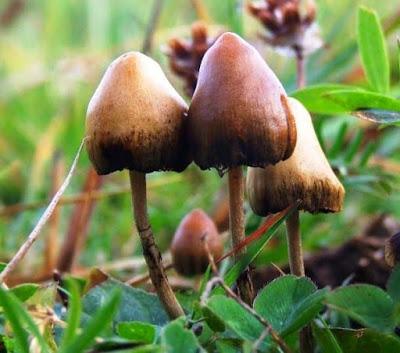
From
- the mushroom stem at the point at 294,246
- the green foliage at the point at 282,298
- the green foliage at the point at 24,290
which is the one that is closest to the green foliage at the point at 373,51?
the mushroom stem at the point at 294,246

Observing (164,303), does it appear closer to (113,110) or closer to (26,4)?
(113,110)

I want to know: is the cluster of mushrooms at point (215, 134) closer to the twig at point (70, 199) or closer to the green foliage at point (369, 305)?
the green foliage at point (369, 305)

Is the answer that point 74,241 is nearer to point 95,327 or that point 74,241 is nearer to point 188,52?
point 188,52

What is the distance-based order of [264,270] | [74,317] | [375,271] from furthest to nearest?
[264,270] → [375,271] → [74,317]

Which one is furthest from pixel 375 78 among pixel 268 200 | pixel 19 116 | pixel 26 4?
pixel 26 4

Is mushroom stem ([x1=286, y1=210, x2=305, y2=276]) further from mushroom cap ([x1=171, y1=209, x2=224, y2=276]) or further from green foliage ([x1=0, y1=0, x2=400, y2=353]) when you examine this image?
mushroom cap ([x1=171, y1=209, x2=224, y2=276])

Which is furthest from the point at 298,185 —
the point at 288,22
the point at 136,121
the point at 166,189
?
the point at 166,189
